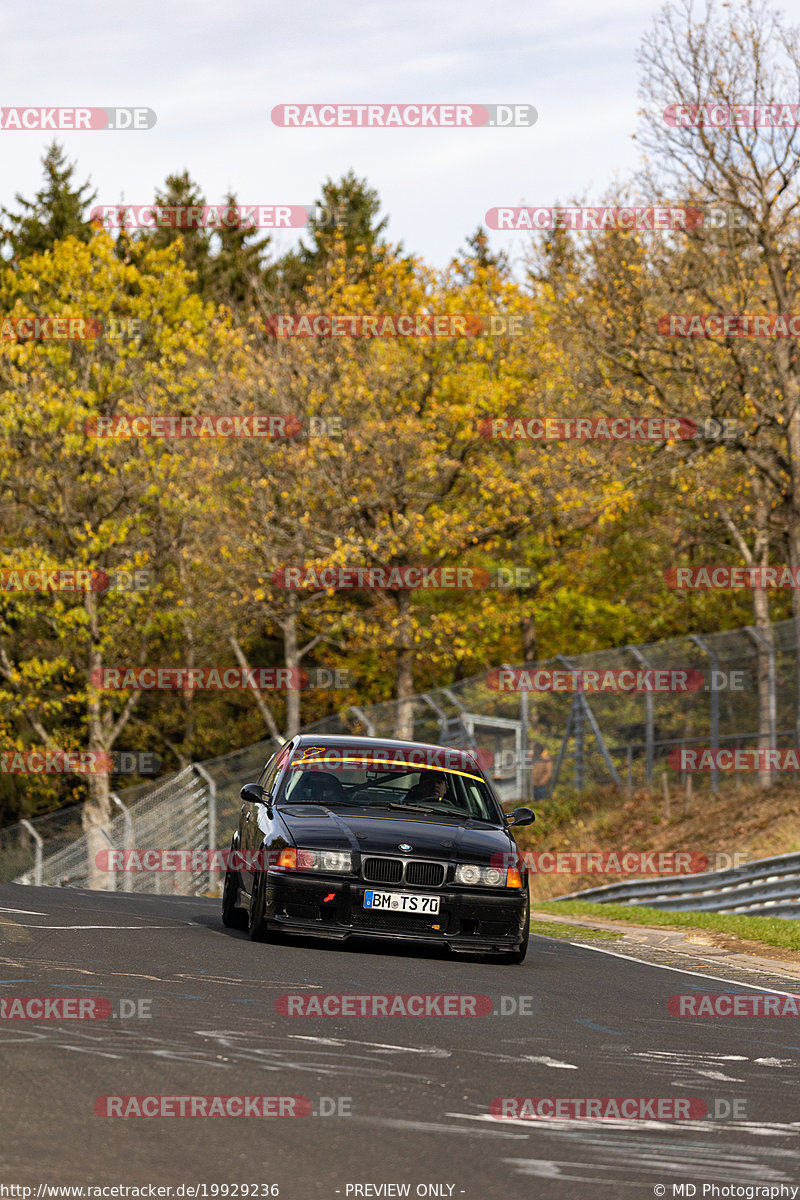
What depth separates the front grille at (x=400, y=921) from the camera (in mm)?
11180

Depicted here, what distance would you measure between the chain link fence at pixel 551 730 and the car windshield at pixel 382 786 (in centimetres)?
1595

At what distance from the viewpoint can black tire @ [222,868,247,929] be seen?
42.3 ft

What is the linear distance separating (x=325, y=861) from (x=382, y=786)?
146cm

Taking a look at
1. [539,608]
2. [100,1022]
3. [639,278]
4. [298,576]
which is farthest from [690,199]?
[100,1022]

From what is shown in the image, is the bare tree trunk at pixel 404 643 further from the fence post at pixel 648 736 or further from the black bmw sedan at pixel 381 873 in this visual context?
the black bmw sedan at pixel 381 873

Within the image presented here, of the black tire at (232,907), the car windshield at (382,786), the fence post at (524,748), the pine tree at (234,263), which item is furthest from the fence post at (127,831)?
the pine tree at (234,263)

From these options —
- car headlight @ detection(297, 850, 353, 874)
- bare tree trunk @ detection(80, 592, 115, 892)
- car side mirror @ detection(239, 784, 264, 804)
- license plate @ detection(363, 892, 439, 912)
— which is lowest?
bare tree trunk @ detection(80, 592, 115, 892)

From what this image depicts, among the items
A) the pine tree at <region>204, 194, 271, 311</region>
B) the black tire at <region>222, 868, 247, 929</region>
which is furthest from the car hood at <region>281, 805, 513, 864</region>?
the pine tree at <region>204, 194, 271, 311</region>

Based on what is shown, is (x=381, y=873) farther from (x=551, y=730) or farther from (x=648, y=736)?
(x=551, y=730)

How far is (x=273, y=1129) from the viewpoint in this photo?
573 centimetres

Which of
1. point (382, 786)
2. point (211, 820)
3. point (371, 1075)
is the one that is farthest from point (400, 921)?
point (211, 820)

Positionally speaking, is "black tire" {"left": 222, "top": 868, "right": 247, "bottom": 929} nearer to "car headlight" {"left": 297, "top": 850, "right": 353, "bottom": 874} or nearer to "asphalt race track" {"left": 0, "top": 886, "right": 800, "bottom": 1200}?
"asphalt race track" {"left": 0, "top": 886, "right": 800, "bottom": 1200}

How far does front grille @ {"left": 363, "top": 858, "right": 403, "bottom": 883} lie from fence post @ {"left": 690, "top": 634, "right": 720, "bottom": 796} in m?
19.5

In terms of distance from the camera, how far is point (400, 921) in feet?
36.8
